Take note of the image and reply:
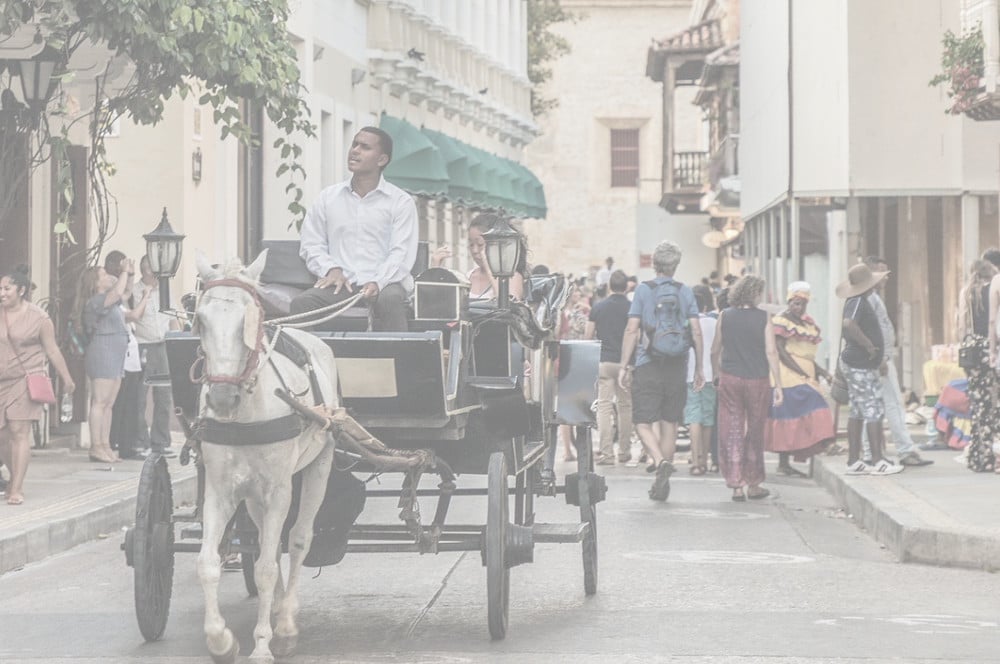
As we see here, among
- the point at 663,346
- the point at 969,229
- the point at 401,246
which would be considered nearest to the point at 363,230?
the point at 401,246

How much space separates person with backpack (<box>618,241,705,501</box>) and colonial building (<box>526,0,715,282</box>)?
55778 mm

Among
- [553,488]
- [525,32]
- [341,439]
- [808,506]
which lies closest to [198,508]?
[341,439]

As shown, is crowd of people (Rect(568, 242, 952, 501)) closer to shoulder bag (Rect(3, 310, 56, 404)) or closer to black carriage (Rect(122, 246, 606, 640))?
shoulder bag (Rect(3, 310, 56, 404))

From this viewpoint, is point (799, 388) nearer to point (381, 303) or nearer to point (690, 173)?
point (381, 303)

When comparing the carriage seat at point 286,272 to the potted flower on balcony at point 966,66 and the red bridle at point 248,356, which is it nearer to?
the red bridle at point 248,356

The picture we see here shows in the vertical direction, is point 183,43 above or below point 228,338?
above

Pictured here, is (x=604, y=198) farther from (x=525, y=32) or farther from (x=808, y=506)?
(x=808, y=506)

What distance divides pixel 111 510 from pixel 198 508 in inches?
220

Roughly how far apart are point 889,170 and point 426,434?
57.6 feet

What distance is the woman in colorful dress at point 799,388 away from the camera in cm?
1886

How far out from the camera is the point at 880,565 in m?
12.9

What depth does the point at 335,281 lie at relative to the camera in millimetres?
10070

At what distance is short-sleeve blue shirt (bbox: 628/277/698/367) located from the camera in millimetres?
16922

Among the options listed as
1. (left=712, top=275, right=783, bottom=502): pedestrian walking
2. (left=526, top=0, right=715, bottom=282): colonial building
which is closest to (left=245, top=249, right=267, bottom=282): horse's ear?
(left=712, top=275, right=783, bottom=502): pedestrian walking
